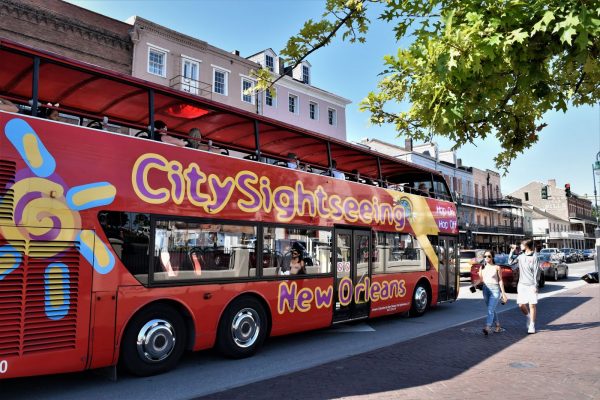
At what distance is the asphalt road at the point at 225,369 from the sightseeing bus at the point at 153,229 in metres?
0.32

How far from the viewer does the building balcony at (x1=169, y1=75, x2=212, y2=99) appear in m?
25.3

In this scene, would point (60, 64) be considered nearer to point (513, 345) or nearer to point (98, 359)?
point (98, 359)

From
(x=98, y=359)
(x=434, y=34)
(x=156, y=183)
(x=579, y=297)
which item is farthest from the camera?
(x=579, y=297)

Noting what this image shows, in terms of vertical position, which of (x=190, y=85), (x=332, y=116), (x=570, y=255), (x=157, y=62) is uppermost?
(x=332, y=116)

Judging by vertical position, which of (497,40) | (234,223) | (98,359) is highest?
(497,40)

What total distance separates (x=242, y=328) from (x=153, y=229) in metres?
2.27

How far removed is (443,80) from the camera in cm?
440

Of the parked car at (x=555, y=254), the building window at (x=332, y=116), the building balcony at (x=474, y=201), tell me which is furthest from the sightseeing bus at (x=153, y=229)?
the building balcony at (x=474, y=201)

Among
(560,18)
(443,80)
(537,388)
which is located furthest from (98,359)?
(560,18)

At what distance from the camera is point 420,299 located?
12344mm

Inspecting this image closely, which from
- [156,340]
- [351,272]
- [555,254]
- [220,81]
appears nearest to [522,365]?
[351,272]

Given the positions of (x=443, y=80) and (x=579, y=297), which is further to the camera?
(x=579, y=297)

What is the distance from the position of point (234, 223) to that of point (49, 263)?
2832mm

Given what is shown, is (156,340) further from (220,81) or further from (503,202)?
(503,202)
